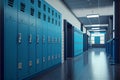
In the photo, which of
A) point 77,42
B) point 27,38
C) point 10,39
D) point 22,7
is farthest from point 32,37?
point 77,42

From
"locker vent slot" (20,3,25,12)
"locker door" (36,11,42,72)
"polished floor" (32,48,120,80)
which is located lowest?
"polished floor" (32,48,120,80)

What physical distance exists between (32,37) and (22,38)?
572 millimetres

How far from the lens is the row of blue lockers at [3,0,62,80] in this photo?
3.32 meters

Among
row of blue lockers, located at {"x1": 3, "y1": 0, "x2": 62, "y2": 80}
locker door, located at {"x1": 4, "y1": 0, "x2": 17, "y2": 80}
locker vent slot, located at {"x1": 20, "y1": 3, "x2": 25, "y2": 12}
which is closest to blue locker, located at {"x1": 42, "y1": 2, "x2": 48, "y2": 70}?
row of blue lockers, located at {"x1": 3, "y1": 0, "x2": 62, "y2": 80}

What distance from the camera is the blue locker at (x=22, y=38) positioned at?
3727 mm

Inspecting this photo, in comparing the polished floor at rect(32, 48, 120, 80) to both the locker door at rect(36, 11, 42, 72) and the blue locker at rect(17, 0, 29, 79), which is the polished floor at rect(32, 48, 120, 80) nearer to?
the locker door at rect(36, 11, 42, 72)

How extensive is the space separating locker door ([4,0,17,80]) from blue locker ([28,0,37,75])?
726 millimetres
